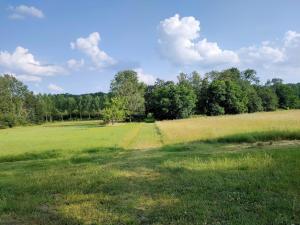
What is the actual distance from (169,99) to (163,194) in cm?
9350

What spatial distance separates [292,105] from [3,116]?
322ft

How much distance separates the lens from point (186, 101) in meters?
101

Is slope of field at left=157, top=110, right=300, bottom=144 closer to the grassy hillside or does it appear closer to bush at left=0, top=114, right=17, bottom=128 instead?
the grassy hillside

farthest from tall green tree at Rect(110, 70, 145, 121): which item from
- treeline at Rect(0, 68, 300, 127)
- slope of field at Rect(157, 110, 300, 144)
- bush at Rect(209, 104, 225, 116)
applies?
slope of field at Rect(157, 110, 300, 144)

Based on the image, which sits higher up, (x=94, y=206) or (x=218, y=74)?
(x=218, y=74)

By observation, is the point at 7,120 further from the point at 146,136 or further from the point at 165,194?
the point at 165,194

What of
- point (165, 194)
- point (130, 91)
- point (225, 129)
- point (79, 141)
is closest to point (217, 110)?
point (130, 91)

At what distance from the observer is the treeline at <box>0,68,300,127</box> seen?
331 ft

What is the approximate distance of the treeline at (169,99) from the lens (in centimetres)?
10088

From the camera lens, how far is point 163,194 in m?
9.09

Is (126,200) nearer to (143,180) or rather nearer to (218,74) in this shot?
(143,180)

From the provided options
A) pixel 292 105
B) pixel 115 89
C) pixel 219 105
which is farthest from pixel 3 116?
pixel 292 105

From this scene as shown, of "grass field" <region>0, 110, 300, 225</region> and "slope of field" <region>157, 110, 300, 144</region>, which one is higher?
"slope of field" <region>157, 110, 300, 144</region>

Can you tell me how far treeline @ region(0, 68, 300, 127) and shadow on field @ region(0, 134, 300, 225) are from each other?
79507 millimetres
